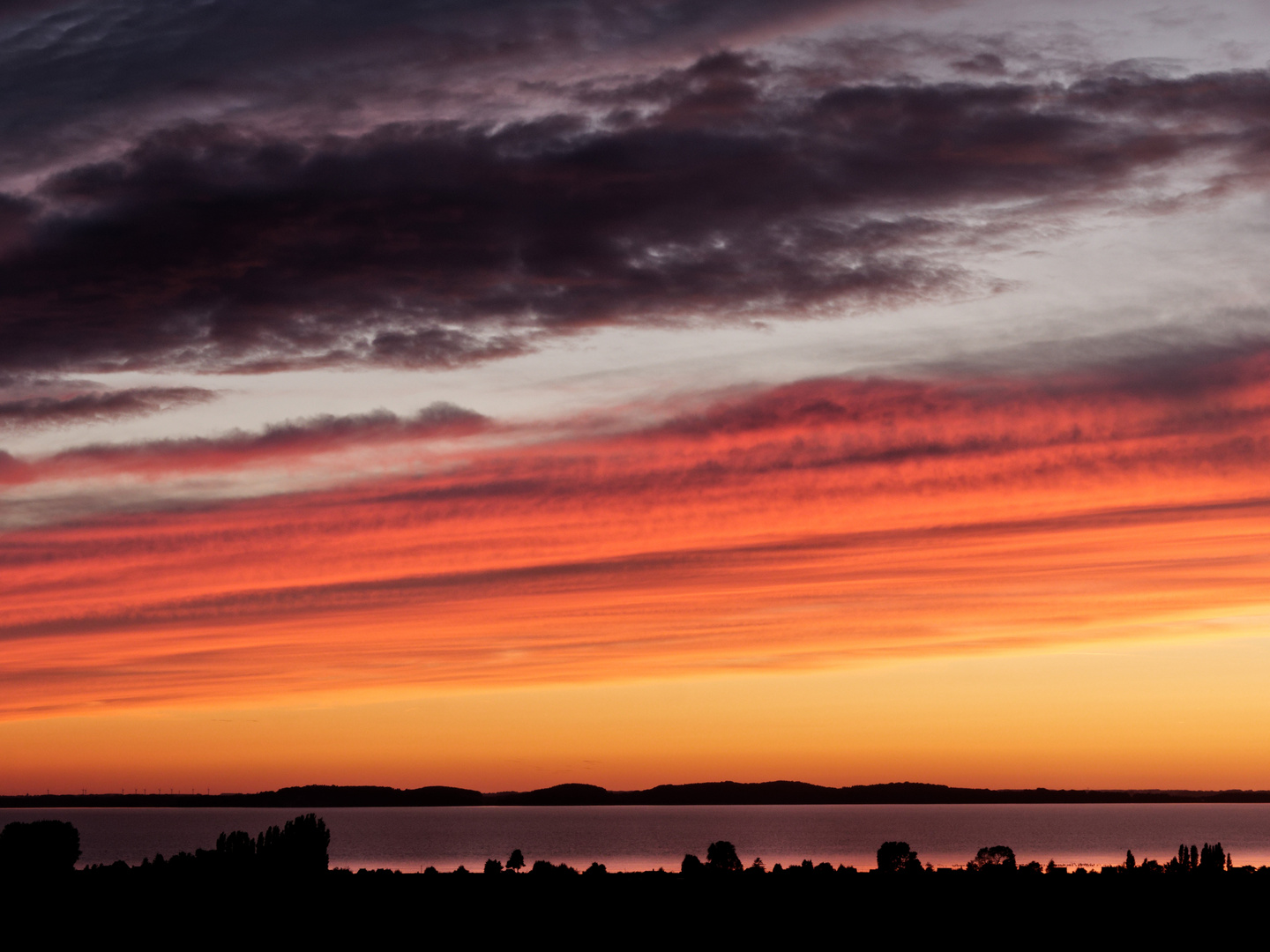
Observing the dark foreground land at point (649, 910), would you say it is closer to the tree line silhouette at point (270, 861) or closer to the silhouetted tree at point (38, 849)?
the silhouetted tree at point (38, 849)

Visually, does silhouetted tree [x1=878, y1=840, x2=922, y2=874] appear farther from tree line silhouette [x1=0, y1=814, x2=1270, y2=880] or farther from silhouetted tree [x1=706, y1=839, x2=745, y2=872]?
silhouetted tree [x1=706, y1=839, x2=745, y2=872]

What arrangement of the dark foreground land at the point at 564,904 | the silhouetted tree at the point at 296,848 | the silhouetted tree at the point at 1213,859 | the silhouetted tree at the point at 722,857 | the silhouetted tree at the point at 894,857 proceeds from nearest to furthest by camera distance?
the dark foreground land at the point at 564,904, the silhouetted tree at the point at 296,848, the silhouetted tree at the point at 1213,859, the silhouetted tree at the point at 894,857, the silhouetted tree at the point at 722,857

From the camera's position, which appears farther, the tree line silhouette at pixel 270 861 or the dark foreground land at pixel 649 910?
the tree line silhouette at pixel 270 861

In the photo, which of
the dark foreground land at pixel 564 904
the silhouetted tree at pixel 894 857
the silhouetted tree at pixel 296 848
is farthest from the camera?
the silhouetted tree at pixel 894 857

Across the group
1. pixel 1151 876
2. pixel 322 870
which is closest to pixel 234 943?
pixel 322 870

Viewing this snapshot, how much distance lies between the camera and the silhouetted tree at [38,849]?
267ft

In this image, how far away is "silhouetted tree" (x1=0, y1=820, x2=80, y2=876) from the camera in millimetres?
81500

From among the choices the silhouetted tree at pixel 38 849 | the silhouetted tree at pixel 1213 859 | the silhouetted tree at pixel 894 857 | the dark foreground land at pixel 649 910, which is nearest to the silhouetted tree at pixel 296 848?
the dark foreground land at pixel 649 910

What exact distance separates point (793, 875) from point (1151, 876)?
26240 millimetres

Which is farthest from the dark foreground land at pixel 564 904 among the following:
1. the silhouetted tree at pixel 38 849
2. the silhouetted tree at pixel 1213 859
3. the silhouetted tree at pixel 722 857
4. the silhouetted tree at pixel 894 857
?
the silhouetted tree at pixel 722 857

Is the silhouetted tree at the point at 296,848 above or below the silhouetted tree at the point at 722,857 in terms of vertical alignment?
above

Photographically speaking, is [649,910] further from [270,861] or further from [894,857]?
[894,857]

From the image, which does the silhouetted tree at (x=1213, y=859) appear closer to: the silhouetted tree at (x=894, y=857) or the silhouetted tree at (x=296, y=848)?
the silhouetted tree at (x=894, y=857)

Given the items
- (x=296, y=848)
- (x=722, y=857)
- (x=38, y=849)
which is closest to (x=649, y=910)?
(x=296, y=848)
